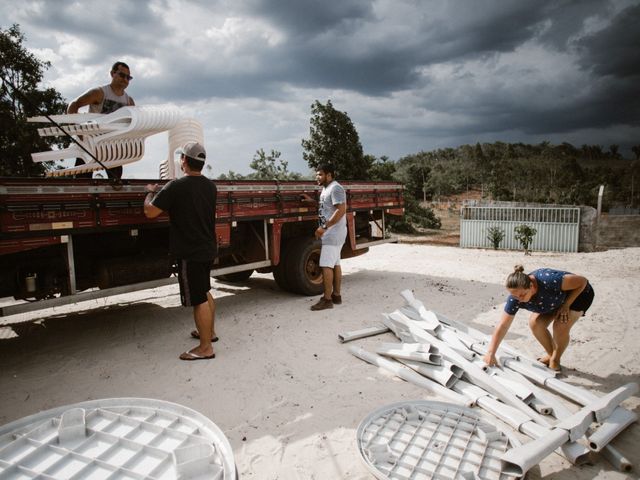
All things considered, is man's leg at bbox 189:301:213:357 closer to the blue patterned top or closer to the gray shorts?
the gray shorts

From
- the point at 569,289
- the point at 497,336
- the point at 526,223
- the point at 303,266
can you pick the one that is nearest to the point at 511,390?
the point at 497,336

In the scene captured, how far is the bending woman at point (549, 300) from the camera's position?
3387 mm

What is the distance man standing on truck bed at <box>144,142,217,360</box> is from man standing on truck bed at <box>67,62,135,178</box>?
1569 millimetres

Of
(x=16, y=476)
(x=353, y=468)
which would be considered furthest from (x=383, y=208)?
(x=16, y=476)

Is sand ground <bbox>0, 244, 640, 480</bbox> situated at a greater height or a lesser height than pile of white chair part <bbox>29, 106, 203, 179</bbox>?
lesser

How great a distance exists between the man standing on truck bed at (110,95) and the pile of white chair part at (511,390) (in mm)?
4135

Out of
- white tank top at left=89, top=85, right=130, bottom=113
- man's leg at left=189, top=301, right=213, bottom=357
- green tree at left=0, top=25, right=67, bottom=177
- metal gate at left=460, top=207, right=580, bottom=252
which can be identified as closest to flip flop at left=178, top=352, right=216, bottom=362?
man's leg at left=189, top=301, right=213, bottom=357

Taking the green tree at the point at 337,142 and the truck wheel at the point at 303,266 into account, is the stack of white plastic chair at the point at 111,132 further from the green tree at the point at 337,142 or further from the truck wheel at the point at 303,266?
the green tree at the point at 337,142

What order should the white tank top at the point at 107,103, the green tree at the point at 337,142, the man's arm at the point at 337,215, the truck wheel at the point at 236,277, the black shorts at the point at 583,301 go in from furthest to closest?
the green tree at the point at 337,142 < the truck wheel at the point at 236,277 < the man's arm at the point at 337,215 < the white tank top at the point at 107,103 < the black shorts at the point at 583,301

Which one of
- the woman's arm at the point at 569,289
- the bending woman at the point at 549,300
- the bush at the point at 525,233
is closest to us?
the bending woman at the point at 549,300

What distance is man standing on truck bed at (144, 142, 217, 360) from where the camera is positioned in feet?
12.3

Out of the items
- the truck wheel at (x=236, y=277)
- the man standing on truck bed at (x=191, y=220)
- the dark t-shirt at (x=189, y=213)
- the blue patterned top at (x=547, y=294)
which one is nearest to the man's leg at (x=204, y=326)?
the man standing on truck bed at (x=191, y=220)

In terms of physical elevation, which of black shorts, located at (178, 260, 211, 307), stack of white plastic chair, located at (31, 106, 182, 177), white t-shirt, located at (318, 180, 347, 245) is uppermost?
stack of white plastic chair, located at (31, 106, 182, 177)

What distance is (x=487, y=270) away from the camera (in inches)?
372
